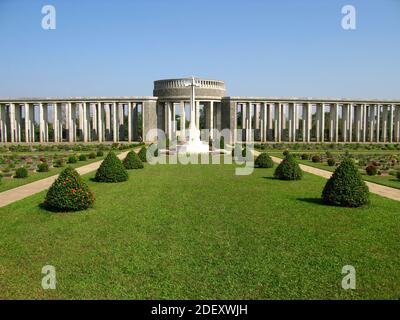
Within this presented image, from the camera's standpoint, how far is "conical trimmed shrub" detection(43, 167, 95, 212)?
1402cm

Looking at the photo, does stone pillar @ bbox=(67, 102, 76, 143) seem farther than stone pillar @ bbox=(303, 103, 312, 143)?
No

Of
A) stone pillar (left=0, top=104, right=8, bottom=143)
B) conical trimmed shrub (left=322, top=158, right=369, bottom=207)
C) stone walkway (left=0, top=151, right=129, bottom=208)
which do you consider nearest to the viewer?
conical trimmed shrub (left=322, top=158, right=369, bottom=207)

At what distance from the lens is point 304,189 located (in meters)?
19.2

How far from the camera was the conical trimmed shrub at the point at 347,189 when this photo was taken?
1487 centimetres

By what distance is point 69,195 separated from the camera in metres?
14.0

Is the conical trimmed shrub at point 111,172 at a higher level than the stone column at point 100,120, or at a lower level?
lower

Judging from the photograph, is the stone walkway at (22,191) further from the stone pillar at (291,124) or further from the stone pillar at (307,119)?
the stone pillar at (307,119)

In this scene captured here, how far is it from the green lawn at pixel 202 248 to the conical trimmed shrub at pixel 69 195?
522 mm

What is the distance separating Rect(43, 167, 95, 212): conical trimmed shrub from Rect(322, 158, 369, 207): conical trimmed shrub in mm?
9040

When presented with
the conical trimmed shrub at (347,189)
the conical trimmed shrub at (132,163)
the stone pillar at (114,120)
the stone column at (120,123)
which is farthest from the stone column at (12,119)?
the conical trimmed shrub at (347,189)

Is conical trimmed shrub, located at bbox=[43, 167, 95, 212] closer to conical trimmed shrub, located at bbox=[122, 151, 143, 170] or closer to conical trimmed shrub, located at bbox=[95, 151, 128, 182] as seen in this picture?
conical trimmed shrub, located at bbox=[95, 151, 128, 182]

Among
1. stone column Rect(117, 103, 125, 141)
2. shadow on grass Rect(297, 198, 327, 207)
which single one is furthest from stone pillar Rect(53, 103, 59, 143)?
shadow on grass Rect(297, 198, 327, 207)

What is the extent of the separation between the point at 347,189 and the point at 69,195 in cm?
1014

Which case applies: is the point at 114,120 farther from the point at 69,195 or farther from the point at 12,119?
the point at 69,195
